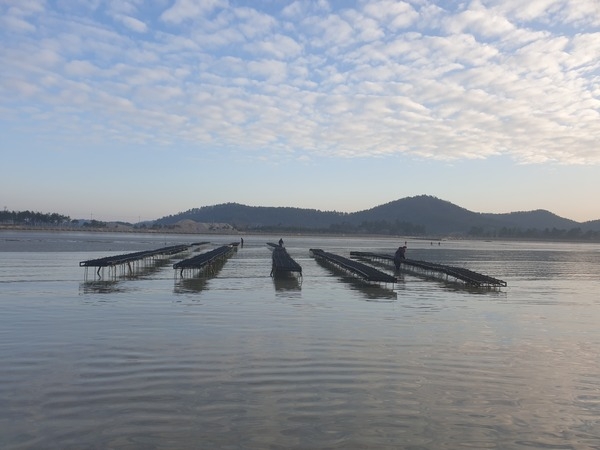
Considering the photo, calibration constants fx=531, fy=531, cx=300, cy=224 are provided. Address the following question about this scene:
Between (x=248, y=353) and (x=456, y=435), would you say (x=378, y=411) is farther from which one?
(x=248, y=353)

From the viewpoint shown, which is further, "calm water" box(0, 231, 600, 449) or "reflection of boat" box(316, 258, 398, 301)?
"reflection of boat" box(316, 258, 398, 301)

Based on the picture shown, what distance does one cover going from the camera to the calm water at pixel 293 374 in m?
6.65

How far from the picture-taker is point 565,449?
641 centimetres

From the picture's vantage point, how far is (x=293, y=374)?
9258 mm

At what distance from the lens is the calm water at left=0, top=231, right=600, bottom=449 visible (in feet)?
21.8

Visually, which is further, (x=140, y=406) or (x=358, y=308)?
(x=358, y=308)

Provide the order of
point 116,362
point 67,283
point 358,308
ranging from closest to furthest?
point 116,362 < point 358,308 < point 67,283

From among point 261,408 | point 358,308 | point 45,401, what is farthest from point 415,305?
point 45,401

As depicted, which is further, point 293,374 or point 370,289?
point 370,289

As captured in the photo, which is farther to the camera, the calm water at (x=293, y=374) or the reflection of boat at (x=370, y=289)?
the reflection of boat at (x=370, y=289)

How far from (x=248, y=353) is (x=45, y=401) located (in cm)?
409

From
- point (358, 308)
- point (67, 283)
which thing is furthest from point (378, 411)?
point (67, 283)

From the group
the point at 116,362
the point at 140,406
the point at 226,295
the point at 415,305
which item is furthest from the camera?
the point at 226,295

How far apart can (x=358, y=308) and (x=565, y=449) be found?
1139cm
